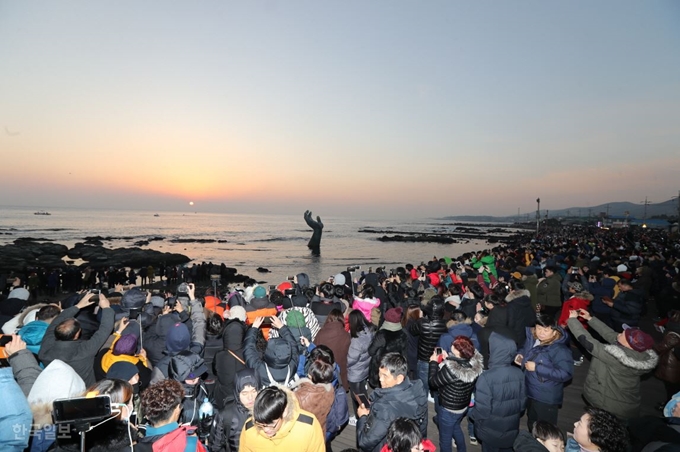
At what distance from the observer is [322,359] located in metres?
2.88

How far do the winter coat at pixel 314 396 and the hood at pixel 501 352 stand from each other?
5.34 ft

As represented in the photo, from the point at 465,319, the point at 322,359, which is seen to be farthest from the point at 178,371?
the point at 465,319

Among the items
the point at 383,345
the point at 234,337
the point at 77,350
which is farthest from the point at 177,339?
the point at 383,345

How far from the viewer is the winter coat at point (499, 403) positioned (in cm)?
304

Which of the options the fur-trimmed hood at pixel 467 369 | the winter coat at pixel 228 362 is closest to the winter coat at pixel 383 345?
the fur-trimmed hood at pixel 467 369

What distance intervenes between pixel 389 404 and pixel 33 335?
12.5ft

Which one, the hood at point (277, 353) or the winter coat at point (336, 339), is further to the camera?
the winter coat at point (336, 339)

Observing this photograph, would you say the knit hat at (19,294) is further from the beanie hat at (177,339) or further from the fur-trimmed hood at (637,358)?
the fur-trimmed hood at (637,358)

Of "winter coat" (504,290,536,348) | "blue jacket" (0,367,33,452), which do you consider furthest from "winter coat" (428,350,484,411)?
"blue jacket" (0,367,33,452)

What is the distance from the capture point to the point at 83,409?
1.73 metres

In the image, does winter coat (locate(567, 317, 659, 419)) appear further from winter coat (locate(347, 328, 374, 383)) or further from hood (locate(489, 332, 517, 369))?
winter coat (locate(347, 328, 374, 383))

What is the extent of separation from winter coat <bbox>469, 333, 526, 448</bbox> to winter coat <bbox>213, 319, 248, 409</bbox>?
7.76ft

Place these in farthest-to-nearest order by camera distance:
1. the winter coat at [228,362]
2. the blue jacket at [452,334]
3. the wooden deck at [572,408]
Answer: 1. the wooden deck at [572,408]
2. the blue jacket at [452,334]
3. the winter coat at [228,362]

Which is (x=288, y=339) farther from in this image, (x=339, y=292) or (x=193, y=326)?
(x=339, y=292)
